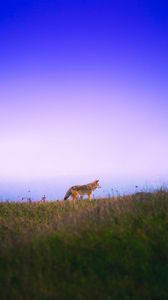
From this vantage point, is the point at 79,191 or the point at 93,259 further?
the point at 79,191

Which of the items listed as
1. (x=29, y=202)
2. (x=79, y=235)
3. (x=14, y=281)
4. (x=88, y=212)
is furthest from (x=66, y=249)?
(x=29, y=202)

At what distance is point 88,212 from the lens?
43.9ft

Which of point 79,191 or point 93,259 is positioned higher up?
point 79,191

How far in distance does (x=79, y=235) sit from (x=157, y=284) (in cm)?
257

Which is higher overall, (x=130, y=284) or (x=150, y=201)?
(x=150, y=201)

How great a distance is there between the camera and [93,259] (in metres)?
9.33

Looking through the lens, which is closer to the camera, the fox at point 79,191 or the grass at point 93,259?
the grass at point 93,259

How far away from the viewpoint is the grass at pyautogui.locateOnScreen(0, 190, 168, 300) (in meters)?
8.20

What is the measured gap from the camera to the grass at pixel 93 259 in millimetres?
8195

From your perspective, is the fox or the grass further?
the fox

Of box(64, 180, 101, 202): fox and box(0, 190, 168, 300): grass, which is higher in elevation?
box(64, 180, 101, 202): fox

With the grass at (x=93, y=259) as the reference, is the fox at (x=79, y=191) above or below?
above

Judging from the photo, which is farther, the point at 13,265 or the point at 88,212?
the point at 88,212

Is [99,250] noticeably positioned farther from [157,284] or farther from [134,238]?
[157,284]
